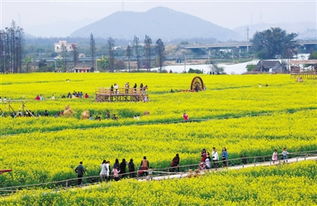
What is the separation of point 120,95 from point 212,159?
34.8 meters

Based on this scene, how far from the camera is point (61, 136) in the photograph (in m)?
44.8

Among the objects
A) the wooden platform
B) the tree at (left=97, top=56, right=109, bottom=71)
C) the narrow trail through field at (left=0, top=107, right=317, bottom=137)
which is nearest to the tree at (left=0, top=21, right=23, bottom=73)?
the tree at (left=97, top=56, right=109, bottom=71)

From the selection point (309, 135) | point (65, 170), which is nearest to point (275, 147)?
point (309, 135)

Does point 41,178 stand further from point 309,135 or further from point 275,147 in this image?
point 309,135

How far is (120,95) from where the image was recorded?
227 feet

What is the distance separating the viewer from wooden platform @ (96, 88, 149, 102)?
226 ft

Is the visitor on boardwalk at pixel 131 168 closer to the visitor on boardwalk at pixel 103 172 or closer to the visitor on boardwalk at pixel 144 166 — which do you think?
the visitor on boardwalk at pixel 144 166

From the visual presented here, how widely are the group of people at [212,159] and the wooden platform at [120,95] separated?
109 ft

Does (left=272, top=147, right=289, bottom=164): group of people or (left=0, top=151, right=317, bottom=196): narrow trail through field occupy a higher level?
(left=272, top=147, right=289, bottom=164): group of people

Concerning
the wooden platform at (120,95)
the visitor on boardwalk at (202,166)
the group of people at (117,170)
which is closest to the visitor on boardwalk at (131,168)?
the group of people at (117,170)

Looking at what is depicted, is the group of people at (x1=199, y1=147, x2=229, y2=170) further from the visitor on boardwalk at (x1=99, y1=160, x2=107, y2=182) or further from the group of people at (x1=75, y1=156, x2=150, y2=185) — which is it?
the visitor on boardwalk at (x1=99, y1=160, x2=107, y2=182)

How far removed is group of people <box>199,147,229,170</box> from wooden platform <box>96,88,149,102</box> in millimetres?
33261

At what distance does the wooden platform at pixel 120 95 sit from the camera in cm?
6881

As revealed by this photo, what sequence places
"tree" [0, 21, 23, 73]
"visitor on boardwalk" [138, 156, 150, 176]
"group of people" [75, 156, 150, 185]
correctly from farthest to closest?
"tree" [0, 21, 23, 73]
"visitor on boardwalk" [138, 156, 150, 176]
"group of people" [75, 156, 150, 185]
